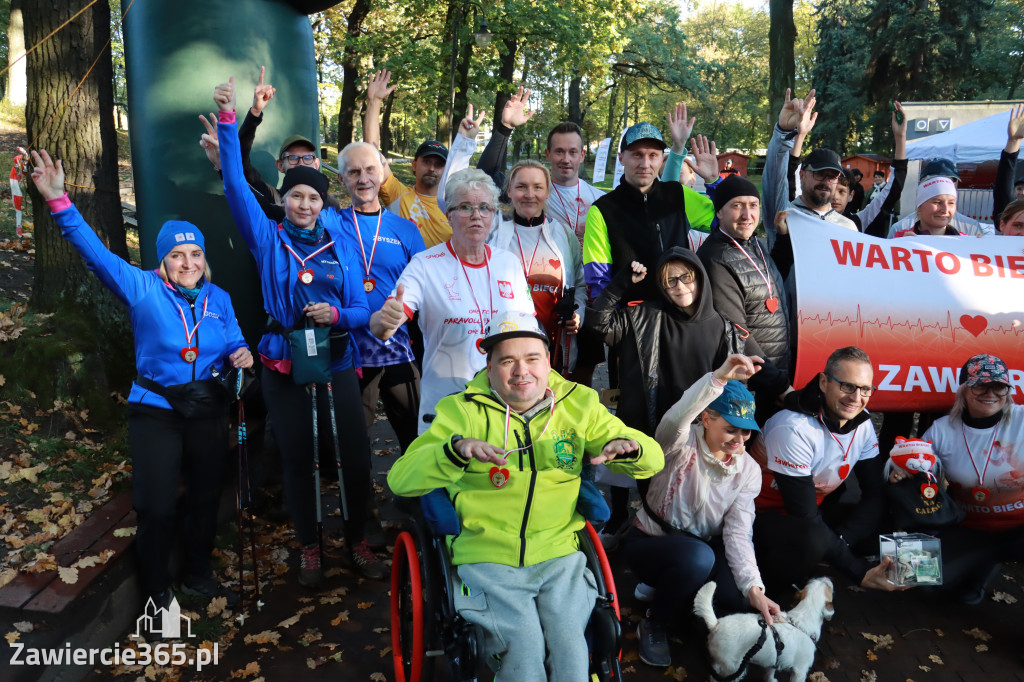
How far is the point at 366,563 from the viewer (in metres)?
4.20

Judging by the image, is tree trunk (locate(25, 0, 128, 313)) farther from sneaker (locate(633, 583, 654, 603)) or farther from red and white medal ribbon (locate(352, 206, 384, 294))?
sneaker (locate(633, 583, 654, 603))

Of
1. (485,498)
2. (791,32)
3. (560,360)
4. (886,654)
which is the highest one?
(791,32)

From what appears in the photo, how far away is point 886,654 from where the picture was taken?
3.63 meters

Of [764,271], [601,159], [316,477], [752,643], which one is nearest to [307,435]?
[316,477]

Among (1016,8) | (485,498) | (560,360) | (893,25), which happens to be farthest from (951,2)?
(485,498)

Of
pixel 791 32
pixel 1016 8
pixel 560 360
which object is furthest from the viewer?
pixel 1016 8

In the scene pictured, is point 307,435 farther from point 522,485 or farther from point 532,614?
point 532,614

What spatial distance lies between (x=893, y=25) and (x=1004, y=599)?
23749mm

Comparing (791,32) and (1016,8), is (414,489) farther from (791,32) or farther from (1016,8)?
(1016,8)

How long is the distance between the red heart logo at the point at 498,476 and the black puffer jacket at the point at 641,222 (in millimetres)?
1888

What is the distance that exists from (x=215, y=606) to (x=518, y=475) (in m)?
1.98

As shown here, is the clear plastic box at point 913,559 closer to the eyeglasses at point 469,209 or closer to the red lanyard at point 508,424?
the red lanyard at point 508,424

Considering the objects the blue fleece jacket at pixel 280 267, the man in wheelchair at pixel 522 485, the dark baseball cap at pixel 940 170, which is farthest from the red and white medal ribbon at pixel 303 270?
the dark baseball cap at pixel 940 170

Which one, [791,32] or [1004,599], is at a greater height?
[791,32]
